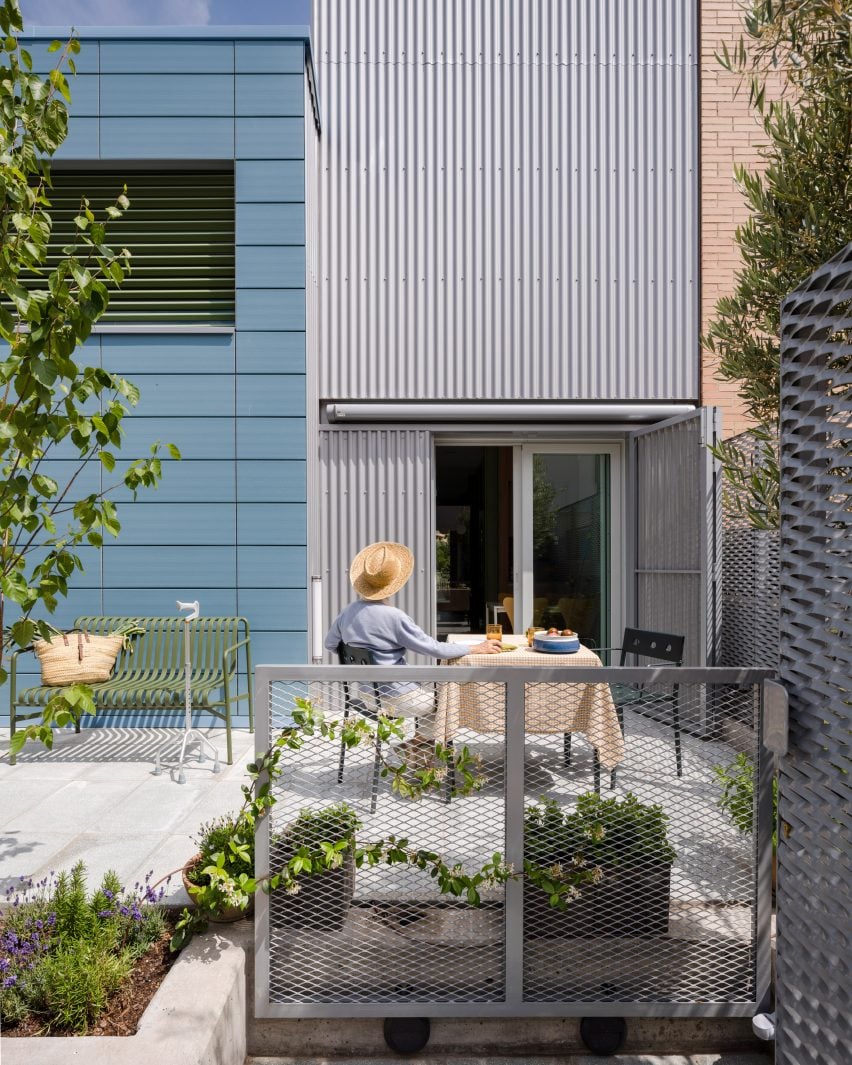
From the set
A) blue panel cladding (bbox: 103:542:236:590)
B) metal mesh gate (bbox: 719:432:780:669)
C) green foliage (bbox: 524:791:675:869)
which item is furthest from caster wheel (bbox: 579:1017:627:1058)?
blue panel cladding (bbox: 103:542:236:590)

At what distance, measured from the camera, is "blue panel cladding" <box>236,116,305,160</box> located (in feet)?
18.2

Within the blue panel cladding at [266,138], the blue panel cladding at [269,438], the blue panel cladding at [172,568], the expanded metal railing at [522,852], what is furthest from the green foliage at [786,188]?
the blue panel cladding at [172,568]

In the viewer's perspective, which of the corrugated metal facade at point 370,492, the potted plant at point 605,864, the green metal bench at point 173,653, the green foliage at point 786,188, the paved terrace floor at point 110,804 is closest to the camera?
the potted plant at point 605,864

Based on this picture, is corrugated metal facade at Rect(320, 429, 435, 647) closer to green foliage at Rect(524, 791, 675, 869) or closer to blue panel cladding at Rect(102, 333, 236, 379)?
blue panel cladding at Rect(102, 333, 236, 379)

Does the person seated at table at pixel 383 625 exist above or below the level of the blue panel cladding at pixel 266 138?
below

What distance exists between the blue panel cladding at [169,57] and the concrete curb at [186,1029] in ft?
20.0

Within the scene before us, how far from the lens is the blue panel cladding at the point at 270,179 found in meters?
5.56

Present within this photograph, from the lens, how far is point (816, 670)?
177 centimetres

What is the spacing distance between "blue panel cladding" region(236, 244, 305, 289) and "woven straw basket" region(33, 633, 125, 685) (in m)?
2.96

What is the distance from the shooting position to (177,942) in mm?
2227

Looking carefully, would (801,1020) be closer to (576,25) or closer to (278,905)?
(278,905)

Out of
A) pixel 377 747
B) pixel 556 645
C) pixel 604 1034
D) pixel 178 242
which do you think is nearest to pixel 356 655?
pixel 556 645

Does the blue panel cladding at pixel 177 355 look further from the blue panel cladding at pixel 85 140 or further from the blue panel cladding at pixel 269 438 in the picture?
the blue panel cladding at pixel 85 140

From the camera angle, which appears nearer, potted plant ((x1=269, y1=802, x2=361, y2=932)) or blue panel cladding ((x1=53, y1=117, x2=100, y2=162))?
potted plant ((x1=269, y1=802, x2=361, y2=932))
